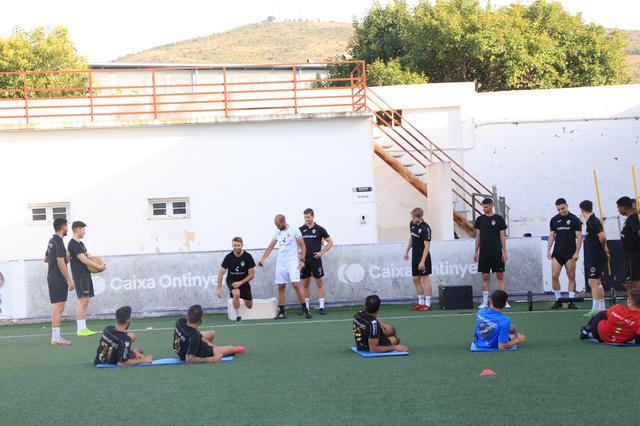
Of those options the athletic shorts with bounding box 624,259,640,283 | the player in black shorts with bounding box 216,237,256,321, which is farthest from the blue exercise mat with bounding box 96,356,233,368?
the athletic shorts with bounding box 624,259,640,283

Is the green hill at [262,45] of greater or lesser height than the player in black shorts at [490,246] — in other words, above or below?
above

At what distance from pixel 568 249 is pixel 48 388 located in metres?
9.92

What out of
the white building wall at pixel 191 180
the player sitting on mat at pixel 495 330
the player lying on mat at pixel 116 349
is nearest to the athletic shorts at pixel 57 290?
the player lying on mat at pixel 116 349

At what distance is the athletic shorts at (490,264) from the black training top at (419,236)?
1074 mm

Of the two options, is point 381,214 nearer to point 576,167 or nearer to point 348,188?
point 348,188

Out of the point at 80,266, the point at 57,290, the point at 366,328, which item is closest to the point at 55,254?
the point at 57,290

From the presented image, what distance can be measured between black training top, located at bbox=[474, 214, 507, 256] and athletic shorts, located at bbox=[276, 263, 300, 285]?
11.2 ft

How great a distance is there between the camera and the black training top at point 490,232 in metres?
17.3

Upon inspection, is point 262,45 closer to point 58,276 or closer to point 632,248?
point 58,276

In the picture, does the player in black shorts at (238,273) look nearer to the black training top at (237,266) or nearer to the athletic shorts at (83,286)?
the black training top at (237,266)

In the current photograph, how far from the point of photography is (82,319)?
15.2 metres

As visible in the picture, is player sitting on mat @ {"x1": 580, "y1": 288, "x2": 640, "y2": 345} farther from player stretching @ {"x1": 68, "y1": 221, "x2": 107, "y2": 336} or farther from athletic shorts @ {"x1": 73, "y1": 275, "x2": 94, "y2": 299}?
athletic shorts @ {"x1": 73, "y1": 275, "x2": 94, "y2": 299}

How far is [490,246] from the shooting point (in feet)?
57.1

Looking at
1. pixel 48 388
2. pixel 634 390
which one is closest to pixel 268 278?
pixel 48 388
